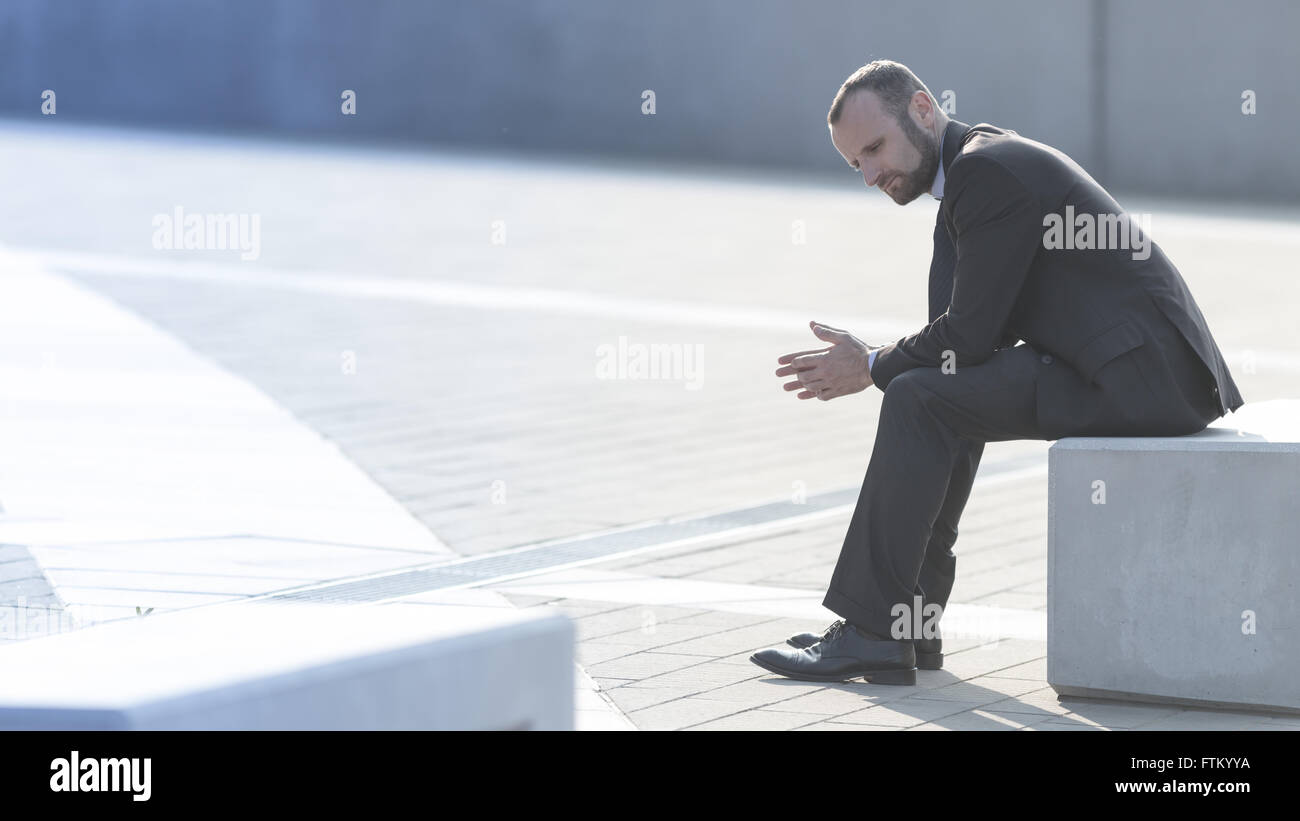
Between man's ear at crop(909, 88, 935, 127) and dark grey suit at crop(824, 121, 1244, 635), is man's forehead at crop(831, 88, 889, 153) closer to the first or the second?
man's ear at crop(909, 88, 935, 127)

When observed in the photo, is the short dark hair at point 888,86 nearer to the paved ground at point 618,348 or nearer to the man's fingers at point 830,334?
the man's fingers at point 830,334

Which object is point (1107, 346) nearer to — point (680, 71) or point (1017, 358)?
point (1017, 358)

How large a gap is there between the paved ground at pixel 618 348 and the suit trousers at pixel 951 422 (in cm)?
28

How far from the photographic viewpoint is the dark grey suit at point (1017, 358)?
4520 millimetres

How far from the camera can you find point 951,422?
4633mm

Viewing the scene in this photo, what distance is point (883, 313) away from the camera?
12625 mm

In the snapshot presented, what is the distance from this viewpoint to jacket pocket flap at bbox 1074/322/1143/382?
450 centimetres

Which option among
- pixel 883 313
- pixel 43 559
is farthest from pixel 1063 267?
pixel 883 313

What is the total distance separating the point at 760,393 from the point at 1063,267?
Result: 549cm

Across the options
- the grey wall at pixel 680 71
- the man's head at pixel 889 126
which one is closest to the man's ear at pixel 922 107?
the man's head at pixel 889 126

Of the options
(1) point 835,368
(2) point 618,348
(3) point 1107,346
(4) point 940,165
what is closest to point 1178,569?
(3) point 1107,346

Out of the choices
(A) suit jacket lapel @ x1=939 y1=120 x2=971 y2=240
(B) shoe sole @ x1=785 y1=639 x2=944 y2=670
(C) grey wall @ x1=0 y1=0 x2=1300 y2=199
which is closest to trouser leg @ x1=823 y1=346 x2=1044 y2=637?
(B) shoe sole @ x1=785 y1=639 x2=944 y2=670
